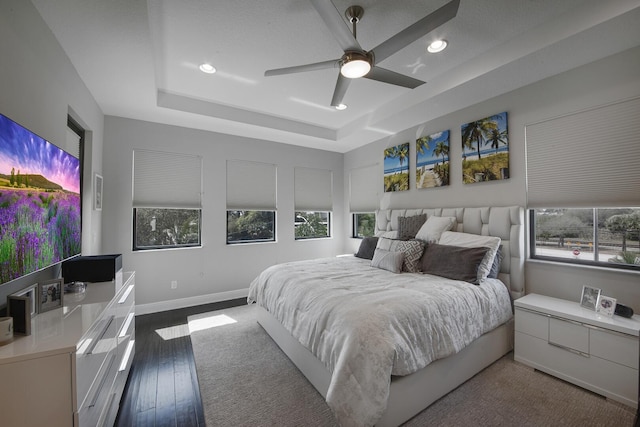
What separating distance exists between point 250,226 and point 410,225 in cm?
267

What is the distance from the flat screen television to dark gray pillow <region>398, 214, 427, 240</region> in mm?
3426

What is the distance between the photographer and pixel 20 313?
3.80 ft

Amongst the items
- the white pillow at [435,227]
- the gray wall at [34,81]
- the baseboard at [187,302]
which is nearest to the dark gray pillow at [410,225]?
the white pillow at [435,227]

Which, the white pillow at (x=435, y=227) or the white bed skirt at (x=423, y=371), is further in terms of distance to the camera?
the white pillow at (x=435, y=227)

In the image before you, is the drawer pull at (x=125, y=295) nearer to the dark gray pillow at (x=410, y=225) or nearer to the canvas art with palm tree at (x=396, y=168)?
the dark gray pillow at (x=410, y=225)

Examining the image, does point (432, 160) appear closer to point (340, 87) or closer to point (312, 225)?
point (340, 87)

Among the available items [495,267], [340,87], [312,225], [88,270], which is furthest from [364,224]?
[88,270]

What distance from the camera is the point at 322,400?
1.91 metres

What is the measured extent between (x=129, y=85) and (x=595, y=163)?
4492mm

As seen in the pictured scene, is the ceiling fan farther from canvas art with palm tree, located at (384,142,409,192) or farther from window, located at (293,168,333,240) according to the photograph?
window, located at (293,168,333,240)

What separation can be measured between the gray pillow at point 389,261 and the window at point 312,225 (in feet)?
7.06

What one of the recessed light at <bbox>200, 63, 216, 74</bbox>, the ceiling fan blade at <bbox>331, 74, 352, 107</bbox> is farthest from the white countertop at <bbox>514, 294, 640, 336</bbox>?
the recessed light at <bbox>200, 63, 216, 74</bbox>

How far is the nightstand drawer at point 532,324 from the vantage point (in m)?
2.17

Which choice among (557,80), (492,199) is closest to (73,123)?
(492,199)
